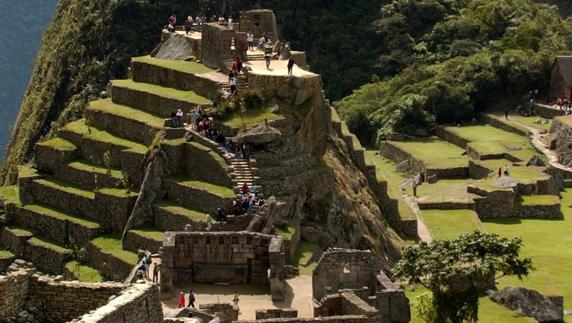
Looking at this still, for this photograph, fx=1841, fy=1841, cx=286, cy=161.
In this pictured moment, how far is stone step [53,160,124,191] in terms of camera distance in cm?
7525

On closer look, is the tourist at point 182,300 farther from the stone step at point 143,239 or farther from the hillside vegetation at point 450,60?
the hillside vegetation at point 450,60

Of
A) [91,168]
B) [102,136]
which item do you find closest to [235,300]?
[91,168]

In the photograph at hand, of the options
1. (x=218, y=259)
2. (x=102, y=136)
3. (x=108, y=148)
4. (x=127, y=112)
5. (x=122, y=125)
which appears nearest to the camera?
(x=218, y=259)

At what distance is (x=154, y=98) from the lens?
260ft

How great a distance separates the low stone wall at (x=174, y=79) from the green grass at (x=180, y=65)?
237 mm

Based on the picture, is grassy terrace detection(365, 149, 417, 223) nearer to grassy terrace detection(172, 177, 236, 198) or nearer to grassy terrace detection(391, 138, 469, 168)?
grassy terrace detection(391, 138, 469, 168)

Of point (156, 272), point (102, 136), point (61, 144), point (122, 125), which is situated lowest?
point (61, 144)

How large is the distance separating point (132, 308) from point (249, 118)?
135ft

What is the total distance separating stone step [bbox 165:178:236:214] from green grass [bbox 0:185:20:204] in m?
11.1

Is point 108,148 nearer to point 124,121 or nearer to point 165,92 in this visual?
point 124,121

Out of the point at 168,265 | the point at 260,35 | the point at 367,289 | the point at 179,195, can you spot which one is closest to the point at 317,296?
the point at 367,289

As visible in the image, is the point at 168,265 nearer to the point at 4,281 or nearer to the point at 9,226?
the point at 4,281

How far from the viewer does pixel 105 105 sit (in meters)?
82.2

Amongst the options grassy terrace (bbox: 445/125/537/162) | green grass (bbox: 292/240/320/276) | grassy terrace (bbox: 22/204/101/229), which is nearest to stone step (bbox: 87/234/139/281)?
grassy terrace (bbox: 22/204/101/229)
